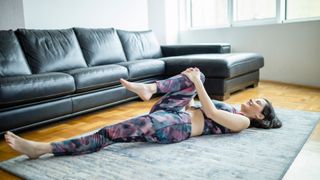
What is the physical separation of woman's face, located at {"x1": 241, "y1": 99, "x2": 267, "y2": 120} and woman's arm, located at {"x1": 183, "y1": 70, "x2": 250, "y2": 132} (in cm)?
7

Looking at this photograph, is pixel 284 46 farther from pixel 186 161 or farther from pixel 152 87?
pixel 186 161

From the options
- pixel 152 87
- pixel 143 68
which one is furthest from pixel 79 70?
pixel 152 87

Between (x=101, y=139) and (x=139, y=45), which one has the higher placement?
(x=139, y=45)

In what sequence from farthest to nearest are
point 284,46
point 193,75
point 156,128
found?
point 284,46 → point 193,75 → point 156,128

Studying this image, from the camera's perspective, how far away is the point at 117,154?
1.84 m

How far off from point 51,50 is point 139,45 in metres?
1.37

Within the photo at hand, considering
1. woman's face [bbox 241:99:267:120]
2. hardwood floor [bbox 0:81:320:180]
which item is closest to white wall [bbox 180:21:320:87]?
hardwood floor [bbox 0:81:320:180]

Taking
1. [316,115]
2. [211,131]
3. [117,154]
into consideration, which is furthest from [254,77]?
[117,154]

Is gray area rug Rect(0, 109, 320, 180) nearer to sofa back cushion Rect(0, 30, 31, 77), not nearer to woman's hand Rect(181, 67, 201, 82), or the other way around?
woman's hand Rect(181, 67, 201, 82)

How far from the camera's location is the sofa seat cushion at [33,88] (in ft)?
6.95

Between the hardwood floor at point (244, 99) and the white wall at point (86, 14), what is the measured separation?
1.28m

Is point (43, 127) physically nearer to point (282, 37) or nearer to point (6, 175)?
point (6, 175)

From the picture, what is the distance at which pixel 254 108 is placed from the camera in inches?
79.7

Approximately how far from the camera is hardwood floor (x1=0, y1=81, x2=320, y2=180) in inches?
65.1
